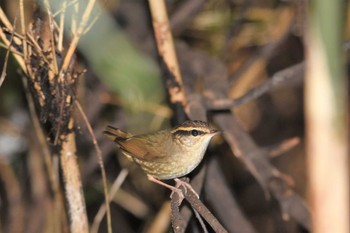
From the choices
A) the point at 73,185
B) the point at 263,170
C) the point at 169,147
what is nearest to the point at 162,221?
the point at 263,170

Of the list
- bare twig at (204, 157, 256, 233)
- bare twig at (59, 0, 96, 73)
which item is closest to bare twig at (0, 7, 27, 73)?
bare twig at (59, 0, 96, 73)

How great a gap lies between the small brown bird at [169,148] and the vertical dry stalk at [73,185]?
22.1 inches

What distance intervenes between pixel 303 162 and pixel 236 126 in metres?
2.03

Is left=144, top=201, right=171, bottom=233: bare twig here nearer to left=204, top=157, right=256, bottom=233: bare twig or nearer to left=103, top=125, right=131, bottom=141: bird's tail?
left=204, top=157, right=256, bottom=233: bare twig

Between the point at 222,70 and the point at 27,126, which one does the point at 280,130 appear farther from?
the point at 27,126

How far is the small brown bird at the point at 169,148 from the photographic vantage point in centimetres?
345

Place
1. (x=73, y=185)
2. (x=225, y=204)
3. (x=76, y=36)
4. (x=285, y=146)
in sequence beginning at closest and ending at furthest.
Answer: (x=76, y=36)
(x=73, y=185)
(x=285, y=146)
(x=225, y=204)

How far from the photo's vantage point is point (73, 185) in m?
2.99

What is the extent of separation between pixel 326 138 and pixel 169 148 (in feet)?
8.15

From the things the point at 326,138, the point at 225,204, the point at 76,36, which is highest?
the point at 76,36

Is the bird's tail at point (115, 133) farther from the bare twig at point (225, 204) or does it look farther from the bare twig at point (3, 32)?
the bare twig at point (3, 32)

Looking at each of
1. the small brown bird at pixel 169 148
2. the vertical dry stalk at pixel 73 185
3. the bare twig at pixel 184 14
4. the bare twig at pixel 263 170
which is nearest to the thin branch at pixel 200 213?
the vertical dry stalk at pixel 73 185

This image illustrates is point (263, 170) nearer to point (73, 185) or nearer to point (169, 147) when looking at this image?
point (169, 147)

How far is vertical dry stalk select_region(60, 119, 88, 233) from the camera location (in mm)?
2982
